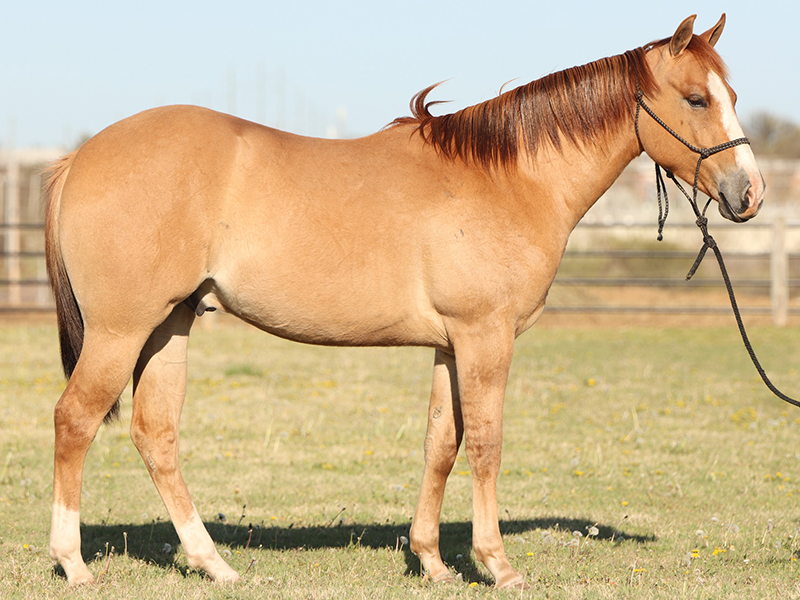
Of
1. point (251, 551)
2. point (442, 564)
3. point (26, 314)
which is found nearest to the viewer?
point (442, 564)

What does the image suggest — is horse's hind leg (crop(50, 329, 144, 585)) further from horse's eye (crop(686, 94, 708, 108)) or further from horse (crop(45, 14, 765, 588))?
horse's eye (crop(686, 94, 708, 108))

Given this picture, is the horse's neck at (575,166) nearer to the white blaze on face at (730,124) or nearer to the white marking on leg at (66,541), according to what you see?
the white blaze on face at (730,124)

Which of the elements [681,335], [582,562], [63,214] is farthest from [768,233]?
[63,214]

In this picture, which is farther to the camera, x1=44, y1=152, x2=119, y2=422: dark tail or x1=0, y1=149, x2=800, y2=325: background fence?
x1=0, y1=149, x2=800, y2=325: background fence

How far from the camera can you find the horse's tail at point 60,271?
12.7 ft

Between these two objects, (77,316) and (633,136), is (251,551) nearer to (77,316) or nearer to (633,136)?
(77,316)

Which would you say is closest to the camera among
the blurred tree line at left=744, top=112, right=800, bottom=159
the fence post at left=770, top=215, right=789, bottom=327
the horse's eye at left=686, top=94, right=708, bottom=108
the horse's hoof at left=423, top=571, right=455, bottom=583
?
the horse's eye at left=686, top=94, right=708, bottom=108

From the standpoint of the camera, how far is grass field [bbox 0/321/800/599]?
4.05 m

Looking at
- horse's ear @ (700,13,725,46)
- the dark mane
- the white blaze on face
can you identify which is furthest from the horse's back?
horse's ear @ (700,13,725,46)

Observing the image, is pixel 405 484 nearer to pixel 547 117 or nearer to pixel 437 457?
pixel 437 457

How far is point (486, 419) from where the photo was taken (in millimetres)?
3758

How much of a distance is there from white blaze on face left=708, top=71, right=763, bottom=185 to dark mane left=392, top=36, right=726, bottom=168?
0.34 meters

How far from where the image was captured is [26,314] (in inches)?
665

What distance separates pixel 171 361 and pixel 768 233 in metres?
23.9
